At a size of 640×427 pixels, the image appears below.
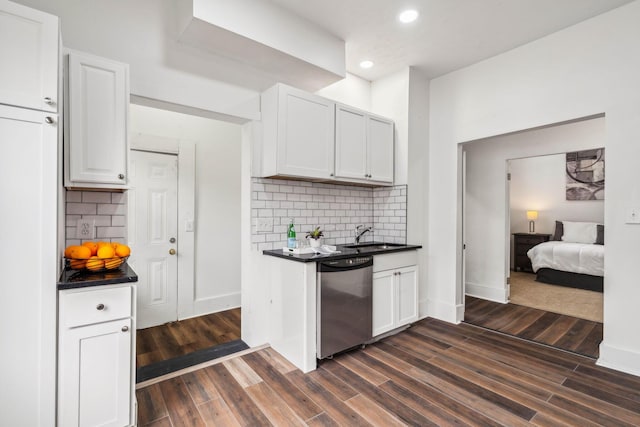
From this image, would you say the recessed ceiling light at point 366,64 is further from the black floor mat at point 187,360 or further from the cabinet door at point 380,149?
the black floor mat at point 187,360

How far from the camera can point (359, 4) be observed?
2475mm

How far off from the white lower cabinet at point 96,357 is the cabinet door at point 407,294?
7.84ft

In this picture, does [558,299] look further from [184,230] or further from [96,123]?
[96,123]

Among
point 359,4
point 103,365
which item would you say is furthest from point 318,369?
point 359,4

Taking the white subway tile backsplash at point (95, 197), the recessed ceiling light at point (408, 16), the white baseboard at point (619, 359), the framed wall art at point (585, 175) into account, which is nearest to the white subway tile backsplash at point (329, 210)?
the white subway tile backsplash at point (95, 197)

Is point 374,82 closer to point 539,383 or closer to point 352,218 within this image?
point 352,218

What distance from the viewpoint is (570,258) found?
521 centimetres

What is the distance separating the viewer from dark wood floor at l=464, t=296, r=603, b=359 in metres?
2.96

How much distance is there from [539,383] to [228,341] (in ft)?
8.63

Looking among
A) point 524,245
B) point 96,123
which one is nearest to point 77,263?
point 96,123

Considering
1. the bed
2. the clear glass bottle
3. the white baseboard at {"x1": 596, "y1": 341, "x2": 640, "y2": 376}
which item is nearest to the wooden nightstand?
the bed

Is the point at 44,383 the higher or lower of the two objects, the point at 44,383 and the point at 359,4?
the lower

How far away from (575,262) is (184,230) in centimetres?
610

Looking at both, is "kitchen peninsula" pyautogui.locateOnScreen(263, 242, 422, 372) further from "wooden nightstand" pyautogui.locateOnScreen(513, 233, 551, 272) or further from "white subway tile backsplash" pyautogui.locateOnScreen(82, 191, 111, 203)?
"wooden nightstand" pyautogui.locateOnScreen(513, 233, 551, 272)
